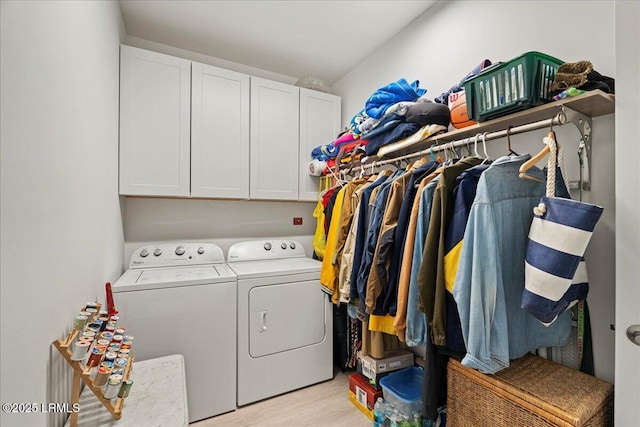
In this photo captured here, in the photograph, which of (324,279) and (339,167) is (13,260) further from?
(339,167)

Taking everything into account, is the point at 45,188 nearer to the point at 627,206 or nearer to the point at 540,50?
the point at 627,206

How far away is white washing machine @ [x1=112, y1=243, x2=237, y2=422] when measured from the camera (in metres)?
1.76

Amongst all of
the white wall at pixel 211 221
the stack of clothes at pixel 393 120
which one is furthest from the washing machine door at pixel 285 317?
the stack of clothes at pixel 393 120

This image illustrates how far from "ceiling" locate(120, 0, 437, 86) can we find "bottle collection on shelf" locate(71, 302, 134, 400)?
208 cm

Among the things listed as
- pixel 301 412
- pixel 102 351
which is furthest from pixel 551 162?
pixel 301 412

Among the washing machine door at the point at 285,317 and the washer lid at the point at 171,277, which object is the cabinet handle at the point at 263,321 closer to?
the washing machine door at the point at 285,317

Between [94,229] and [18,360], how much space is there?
A: 2.77 ft

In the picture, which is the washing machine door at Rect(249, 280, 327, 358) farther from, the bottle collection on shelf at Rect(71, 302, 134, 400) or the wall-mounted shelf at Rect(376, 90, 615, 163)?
the wall-mounted shelf at Rect(376, 90, 615, 163)

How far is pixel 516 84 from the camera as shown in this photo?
3.89 feet

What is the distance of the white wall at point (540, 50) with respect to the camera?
3.96 feet

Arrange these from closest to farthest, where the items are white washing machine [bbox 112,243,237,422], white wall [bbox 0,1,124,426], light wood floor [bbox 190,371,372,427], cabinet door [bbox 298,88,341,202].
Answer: white wall [bbox 0,1,124,426]
white washing machine [bbox 112,243,237,422]
light wood floor [bbox 190,371,372,427]
cabinet door [bbox 298,88,341,202]

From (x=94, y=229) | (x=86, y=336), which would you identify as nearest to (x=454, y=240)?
(x=86, y=336)

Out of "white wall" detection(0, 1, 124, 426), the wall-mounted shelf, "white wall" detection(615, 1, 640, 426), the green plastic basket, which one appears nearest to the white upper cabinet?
"white wall" detection(0, 1, 124, 426)

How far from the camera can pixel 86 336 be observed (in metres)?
1.00
